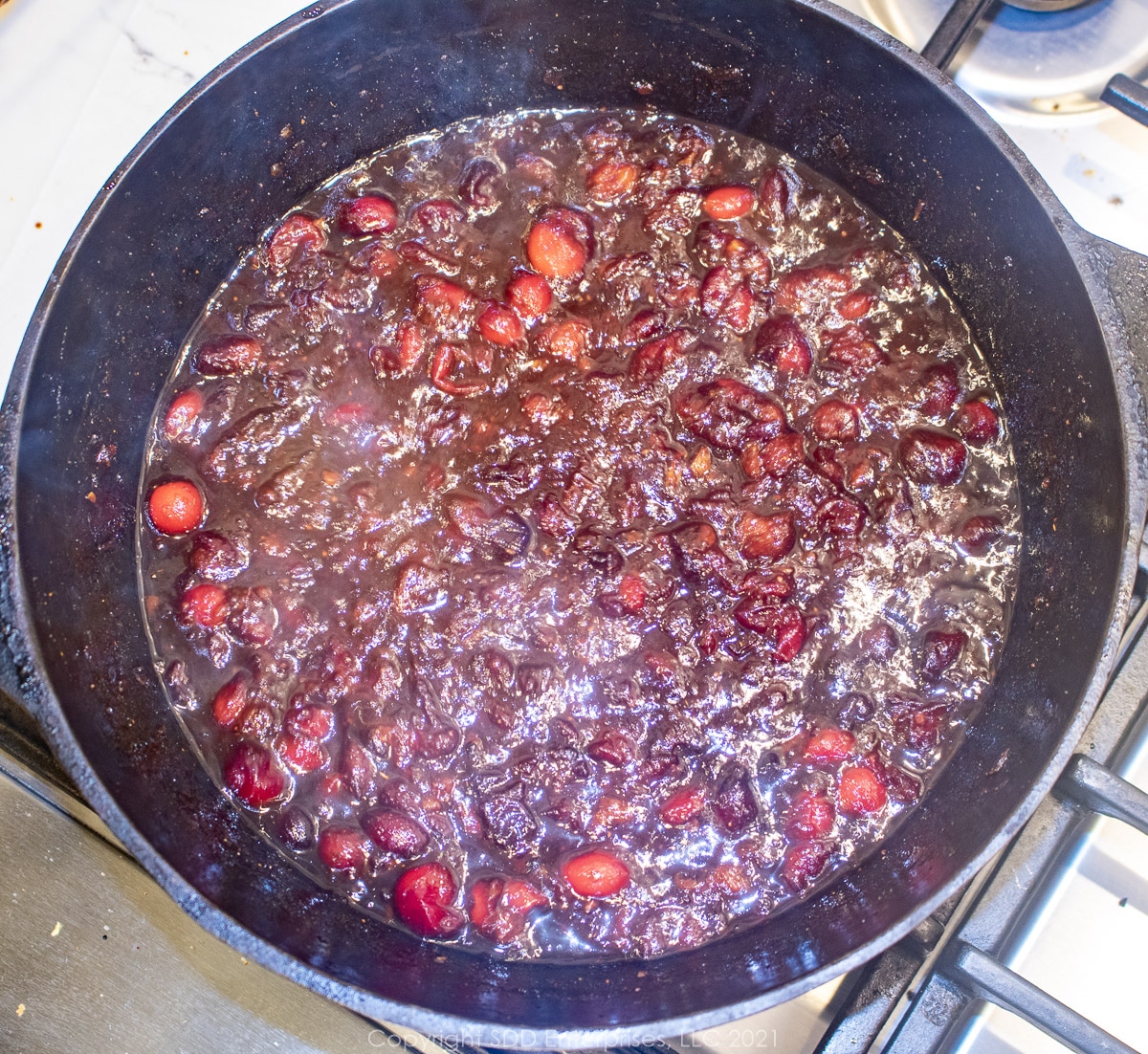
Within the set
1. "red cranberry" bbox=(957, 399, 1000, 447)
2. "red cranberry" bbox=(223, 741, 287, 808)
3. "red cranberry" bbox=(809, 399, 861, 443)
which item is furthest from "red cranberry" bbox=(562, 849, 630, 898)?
"red cranberry" bbox=(957, 399, 1000, 447)

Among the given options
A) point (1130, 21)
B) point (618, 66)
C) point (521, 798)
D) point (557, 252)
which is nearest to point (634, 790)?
point (521, 798)

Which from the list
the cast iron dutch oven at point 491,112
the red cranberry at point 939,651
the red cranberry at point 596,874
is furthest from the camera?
the red cranberry at point 939,651

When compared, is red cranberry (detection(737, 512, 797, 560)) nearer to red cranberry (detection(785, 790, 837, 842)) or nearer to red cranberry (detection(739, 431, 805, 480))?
red cranberry (detection(739, 431, 805, 480))

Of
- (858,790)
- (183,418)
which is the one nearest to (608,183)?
(183,418)

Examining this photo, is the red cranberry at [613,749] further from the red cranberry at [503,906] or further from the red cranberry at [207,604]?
the red cranberry at [207,604]

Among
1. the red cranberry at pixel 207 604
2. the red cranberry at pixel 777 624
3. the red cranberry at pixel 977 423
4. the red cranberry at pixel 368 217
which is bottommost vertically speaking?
the red cranberry at pixel 207 604

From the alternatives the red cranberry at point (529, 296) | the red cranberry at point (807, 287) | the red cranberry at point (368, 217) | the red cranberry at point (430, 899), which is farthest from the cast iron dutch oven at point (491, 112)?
the red cranberry at point (529, 296)

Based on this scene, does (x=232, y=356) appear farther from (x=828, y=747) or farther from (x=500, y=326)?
(x=828, y=747)
